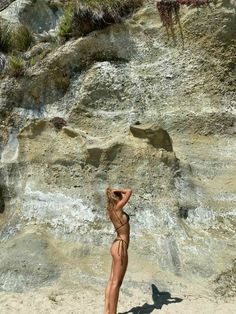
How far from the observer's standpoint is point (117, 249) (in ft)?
23.1

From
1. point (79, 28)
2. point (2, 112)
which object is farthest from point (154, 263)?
point (79, 28)

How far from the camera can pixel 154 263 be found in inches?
334

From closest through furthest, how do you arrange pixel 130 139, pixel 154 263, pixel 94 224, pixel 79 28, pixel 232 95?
pixel 154 263
pixel 94 224
pixel 130 139
pixel 232 95
pixel 79 28

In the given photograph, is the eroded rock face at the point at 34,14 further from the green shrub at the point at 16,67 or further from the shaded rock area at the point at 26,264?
the shaded rock area at the point at 26,264

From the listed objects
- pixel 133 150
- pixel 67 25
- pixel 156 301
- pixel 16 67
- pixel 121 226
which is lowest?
pixel 156 301

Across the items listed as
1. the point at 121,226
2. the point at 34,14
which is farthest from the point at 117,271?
the point at 34,14

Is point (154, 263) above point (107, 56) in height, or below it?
below

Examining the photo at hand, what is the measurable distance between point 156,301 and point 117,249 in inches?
50.8

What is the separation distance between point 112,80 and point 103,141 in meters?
1.58

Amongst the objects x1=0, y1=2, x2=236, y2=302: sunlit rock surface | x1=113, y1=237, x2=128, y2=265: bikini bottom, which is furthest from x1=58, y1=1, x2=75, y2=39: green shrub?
x1=113, y1=237, x2=128, y2=265: bikini bottom

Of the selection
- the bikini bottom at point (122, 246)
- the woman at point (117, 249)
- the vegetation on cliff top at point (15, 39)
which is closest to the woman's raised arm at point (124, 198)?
the woman at point (117, 249)

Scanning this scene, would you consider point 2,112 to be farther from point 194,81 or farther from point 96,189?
point 194,81

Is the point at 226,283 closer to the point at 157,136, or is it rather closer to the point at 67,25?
the point at 157,136

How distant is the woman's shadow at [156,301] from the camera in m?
7.47
